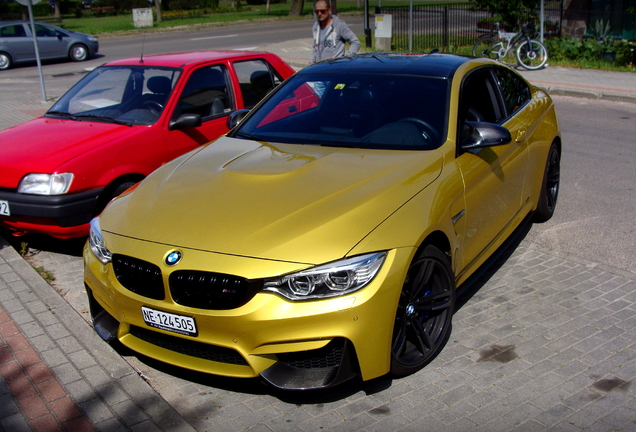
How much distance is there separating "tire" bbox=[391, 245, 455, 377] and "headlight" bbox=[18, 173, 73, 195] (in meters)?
3.24

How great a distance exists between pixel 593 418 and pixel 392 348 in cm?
107

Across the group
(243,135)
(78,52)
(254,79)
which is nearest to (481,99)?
(243,135)

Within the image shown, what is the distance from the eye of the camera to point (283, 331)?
3223mm

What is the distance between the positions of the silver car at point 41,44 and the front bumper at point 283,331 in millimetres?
20684

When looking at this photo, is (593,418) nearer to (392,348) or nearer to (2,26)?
(392,348)

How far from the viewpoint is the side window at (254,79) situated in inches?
283


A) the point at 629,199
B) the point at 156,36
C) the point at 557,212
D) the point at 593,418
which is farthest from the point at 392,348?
the point at 156,36

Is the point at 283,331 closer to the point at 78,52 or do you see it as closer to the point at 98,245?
the point at 98,245

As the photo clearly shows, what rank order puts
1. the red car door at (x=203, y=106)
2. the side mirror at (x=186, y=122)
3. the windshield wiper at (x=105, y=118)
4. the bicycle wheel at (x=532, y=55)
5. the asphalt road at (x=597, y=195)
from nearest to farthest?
the asphalt road at (x=597, y=195), the side mirror at (x=186, y=122), the windshield wiper at (x=105, y=118), the red car door at (x=203, y=106), the bicycle wheel at (x=532, y=55)

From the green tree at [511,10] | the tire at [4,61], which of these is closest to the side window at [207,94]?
the green tree at [511,10]

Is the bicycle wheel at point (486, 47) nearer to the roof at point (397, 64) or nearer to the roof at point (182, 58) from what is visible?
the roof at point (182, 58)

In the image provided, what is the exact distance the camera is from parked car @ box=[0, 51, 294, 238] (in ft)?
18.2

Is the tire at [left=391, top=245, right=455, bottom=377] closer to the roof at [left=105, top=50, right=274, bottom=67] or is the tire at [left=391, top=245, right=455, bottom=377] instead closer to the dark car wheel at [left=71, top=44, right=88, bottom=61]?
the roof at [left=105, top=50, right=274, bottom=67]

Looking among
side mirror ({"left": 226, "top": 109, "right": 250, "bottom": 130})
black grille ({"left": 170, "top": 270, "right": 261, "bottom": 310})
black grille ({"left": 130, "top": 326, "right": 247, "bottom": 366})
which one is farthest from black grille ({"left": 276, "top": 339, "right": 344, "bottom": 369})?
side mirror ({"left": 226, "top": 109, "right": 250, "bottom": 130})
